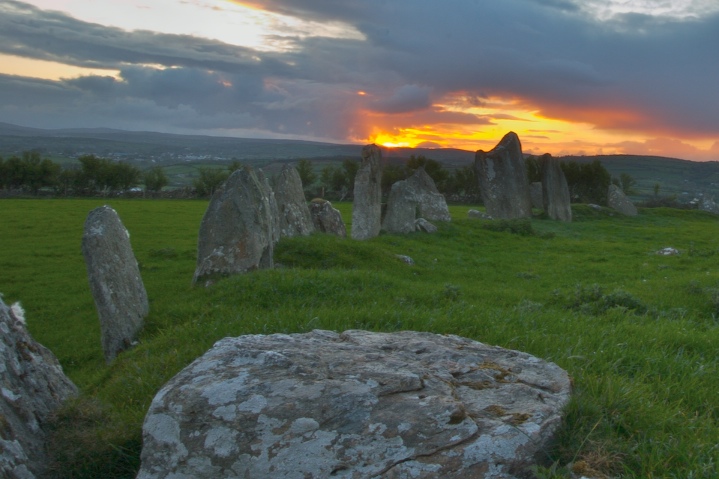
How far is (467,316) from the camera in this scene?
8.56 metres

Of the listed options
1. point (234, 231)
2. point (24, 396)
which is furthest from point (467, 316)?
point (234, 231)

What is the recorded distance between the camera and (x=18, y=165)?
57.1m

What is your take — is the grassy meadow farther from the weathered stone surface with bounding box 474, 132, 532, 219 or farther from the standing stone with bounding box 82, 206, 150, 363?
the weathered stone surface with bounding box 474, 132, 532, 219

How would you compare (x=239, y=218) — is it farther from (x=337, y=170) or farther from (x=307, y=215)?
(x=337, y=170)

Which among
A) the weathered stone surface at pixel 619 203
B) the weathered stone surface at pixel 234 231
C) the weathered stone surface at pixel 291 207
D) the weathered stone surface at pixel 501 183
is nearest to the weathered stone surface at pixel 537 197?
the weathered stone surface at pixel 619 203

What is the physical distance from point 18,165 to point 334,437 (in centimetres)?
6164

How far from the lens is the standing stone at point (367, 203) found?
83.8ft

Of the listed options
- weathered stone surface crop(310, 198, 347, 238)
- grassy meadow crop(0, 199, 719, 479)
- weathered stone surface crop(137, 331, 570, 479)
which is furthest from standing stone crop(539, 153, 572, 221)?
weathered stone surface crop(137, 331, 570, 479)

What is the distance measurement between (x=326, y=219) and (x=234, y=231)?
8.79m

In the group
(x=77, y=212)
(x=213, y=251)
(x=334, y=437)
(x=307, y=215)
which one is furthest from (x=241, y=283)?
(x=77, y=212)

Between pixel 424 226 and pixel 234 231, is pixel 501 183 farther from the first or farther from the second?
pixel 234 231

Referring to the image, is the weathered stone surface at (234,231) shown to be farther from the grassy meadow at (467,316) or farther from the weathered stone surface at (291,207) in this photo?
the weathered stone surface at (291,207)

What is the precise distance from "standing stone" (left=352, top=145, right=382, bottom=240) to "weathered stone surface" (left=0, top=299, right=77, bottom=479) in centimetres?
1954

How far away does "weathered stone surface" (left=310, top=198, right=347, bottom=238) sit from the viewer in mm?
23422
